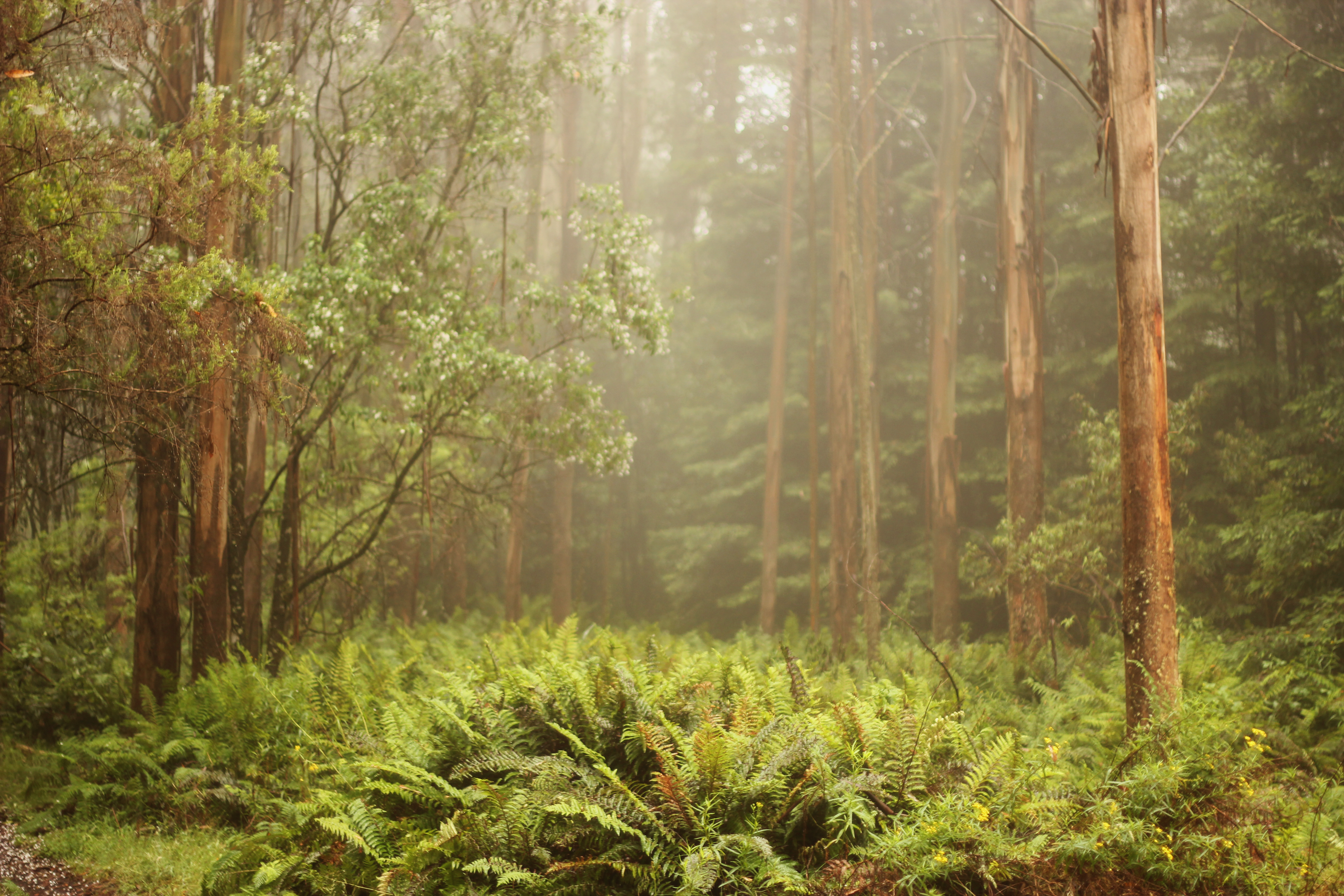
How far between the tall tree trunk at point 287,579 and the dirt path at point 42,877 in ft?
13.2

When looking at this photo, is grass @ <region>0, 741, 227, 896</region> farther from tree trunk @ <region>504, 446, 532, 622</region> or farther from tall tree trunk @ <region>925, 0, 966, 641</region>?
tall tree trunk @ <region>925, 0, 966, 641</region>

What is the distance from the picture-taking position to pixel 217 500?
1011 cm

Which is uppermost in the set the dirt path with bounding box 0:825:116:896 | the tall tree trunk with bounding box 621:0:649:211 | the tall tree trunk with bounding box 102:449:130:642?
the tall tree trunk with bounding box 621:0:649:211

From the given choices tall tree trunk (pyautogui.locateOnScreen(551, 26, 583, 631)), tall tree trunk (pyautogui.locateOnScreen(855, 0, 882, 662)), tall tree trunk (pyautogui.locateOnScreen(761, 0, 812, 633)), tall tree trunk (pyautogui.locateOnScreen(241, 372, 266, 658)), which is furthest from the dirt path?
tall tree trunk (pyautogui.locateOnScreen(761, 0, 812, 633))

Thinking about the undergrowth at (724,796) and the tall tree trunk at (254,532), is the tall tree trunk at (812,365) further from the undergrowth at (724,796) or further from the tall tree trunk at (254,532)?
the undergrowth at (724,796)

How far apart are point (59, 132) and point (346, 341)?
16.3 ft

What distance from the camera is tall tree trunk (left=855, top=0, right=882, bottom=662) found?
48.4 feet

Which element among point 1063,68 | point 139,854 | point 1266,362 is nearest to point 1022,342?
point 1266,362

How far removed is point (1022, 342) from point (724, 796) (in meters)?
11.1

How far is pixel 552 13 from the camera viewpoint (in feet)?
43.4

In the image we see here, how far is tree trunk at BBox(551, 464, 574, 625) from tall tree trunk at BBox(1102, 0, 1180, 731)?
15662 millimetres

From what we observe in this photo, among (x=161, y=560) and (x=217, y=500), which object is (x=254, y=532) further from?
(x=217, y=500)

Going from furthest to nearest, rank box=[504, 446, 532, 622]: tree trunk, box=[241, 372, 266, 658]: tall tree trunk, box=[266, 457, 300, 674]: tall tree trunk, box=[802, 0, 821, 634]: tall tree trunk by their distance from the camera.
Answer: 1. box=[504, 446, 532, 622]: tree trunk
2. box=[802, 0, 821, 634]: tall tree trunk
3. box=[241, 372, 266, 658]: tall tree trunk
4. box=[266, 457, 300, 674]: tall tree trunk

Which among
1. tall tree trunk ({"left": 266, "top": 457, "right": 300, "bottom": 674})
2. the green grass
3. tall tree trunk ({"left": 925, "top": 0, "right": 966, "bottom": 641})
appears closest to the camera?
the green grass
